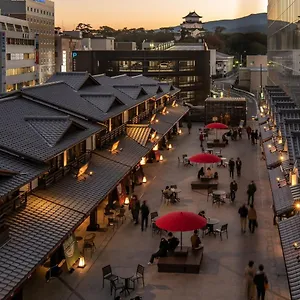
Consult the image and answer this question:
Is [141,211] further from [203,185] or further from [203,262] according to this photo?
[203,185]

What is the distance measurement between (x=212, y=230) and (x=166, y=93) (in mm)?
29994

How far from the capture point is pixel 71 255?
1825cm

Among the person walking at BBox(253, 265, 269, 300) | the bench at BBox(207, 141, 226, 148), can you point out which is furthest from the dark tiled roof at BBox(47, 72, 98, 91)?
the person walking at BBox(253, 265, 269, 300)

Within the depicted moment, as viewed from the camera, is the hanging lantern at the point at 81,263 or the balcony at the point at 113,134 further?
the balcony at the point at 113,134

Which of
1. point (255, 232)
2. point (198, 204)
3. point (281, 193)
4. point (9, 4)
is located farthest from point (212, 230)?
point (9, 4)

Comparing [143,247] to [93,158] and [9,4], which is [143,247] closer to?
[93,158]

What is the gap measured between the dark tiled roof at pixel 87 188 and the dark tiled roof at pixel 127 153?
51.0 inches

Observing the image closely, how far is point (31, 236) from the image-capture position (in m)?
14.6

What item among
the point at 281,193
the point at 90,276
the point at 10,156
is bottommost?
the point at 90,276

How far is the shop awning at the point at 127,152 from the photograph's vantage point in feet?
86.6

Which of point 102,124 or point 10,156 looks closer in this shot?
point 10,156

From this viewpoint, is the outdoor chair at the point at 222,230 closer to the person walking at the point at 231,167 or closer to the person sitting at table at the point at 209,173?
the person sitting at table at the point at 209,173

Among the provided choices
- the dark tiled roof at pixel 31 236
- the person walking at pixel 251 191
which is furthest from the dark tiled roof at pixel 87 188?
the person walking at pixel 251 191

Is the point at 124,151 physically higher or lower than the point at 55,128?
lower
